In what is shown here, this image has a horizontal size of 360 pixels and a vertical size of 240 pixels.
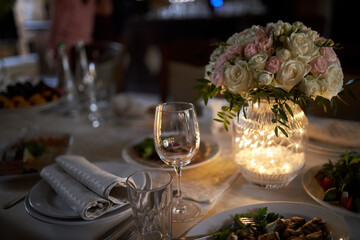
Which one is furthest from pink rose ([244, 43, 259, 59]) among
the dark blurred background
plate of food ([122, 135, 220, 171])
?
the dark blurred background

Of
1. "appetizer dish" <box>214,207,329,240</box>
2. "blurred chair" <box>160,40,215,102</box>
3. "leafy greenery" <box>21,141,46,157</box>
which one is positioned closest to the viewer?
"appetizer dish" <box>214,207,329,240</box>

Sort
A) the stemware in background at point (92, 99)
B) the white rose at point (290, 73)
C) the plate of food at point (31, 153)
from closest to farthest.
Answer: the white rose at point (290, 73) < the plate of food at point (31, 153) < the stemware in background at point (92, 99)

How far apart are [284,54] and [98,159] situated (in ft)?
2.20

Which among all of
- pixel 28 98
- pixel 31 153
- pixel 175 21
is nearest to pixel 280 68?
pixel 31 153

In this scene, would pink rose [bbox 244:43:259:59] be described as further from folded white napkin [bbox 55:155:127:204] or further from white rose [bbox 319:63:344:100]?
folded white napkin [bbox 55:155:127:204]

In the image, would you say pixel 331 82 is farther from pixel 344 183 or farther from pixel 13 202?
pixel 13 202

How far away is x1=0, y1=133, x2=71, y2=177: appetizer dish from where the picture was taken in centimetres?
95

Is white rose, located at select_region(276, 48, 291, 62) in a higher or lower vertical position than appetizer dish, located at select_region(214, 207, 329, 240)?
higher

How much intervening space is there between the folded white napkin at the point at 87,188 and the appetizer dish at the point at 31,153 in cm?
13

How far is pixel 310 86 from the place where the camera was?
0.71m

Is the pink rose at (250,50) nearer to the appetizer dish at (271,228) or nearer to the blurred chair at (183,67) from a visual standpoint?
the appetizer dish at (271,228)

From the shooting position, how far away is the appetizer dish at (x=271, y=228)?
1.96 ft

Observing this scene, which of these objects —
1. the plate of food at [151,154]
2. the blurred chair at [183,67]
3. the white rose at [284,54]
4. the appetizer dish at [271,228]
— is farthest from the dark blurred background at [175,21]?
the appetizer dish at [271,228]

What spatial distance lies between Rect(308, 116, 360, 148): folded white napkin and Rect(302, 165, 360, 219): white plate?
0.21 m
